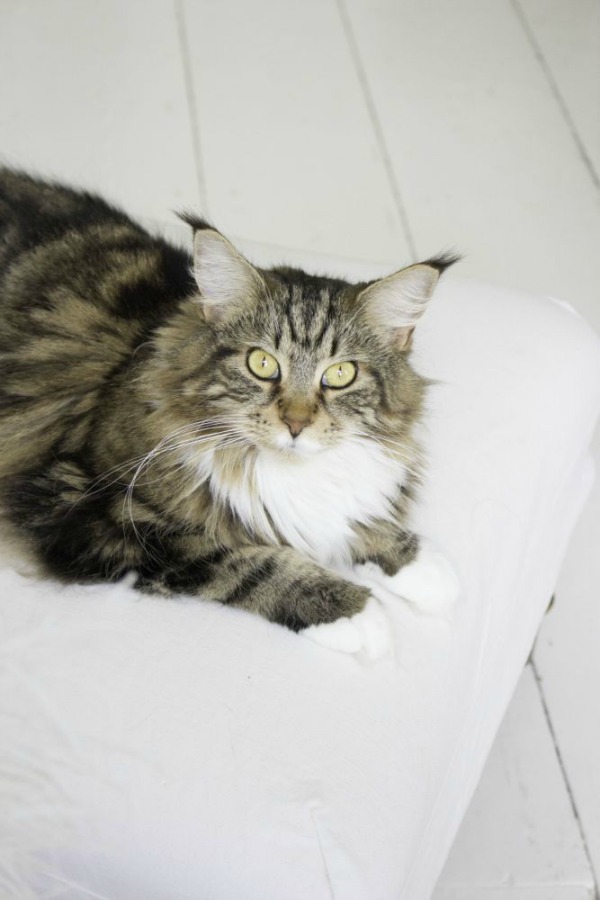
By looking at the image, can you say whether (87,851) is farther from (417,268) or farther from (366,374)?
(417,268)

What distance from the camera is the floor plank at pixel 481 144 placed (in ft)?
8.14

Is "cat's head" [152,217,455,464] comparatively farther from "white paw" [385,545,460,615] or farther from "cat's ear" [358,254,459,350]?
"white paw" [385,545,460,615]

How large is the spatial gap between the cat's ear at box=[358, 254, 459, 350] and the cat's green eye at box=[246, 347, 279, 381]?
13 cm

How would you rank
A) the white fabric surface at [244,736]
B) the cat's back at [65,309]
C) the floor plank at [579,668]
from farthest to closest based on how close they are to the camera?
1. the floor plank at [579,668]
2. the cat's back at [65,309]
3. the white fabric surface at [244,736]

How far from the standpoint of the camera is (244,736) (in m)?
1.01

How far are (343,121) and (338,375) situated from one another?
1857mm

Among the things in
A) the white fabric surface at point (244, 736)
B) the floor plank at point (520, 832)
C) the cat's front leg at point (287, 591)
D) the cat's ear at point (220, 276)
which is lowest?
the floor plank at point (520, 832)

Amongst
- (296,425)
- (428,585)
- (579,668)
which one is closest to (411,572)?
(428,585)

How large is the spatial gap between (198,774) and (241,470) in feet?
1.23

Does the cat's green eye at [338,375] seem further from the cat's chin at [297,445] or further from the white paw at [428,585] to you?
the white paw at [428,585]

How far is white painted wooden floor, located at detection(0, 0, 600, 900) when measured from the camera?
2471 millimetres

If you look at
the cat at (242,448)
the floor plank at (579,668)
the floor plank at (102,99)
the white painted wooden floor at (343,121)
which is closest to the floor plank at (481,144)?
the white painted wooden floor at (343,121)

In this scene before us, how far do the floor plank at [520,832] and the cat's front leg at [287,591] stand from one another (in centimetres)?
57

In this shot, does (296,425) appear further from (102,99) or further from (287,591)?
(102,99)
